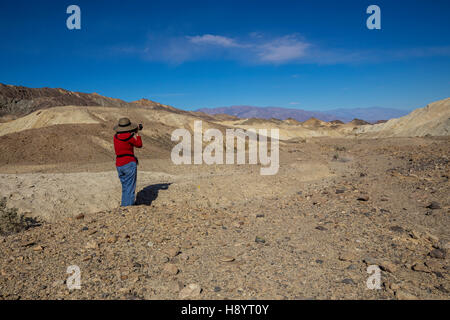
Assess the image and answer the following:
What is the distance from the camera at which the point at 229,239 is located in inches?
193

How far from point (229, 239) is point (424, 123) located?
37.9 meters

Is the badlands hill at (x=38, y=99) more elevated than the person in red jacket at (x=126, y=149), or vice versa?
the badlands hill at (x=38, y=99)

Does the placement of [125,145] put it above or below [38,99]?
below

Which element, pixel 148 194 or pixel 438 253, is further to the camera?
pixel 148 194

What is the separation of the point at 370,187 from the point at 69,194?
8.03 meters

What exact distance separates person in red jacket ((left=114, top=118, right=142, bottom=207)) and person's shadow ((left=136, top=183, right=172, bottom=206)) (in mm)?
810

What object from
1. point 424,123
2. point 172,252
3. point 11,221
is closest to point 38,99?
point 424,123

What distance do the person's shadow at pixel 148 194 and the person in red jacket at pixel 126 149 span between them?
810mm

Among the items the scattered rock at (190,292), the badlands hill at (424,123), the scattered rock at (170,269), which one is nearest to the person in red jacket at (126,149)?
the scattered rock at (170,269)

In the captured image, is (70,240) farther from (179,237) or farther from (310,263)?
(310,263)

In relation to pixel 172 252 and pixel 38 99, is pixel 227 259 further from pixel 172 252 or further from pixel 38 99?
pixel 38 99

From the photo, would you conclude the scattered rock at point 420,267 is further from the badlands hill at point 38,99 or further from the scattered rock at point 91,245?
the badlands hill at point 38,99

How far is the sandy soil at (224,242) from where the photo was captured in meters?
3.26

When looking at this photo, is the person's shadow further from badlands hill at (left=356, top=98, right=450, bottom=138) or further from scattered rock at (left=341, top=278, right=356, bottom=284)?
badlands hill at (left=356, top=98, right=450, bottom=138)
